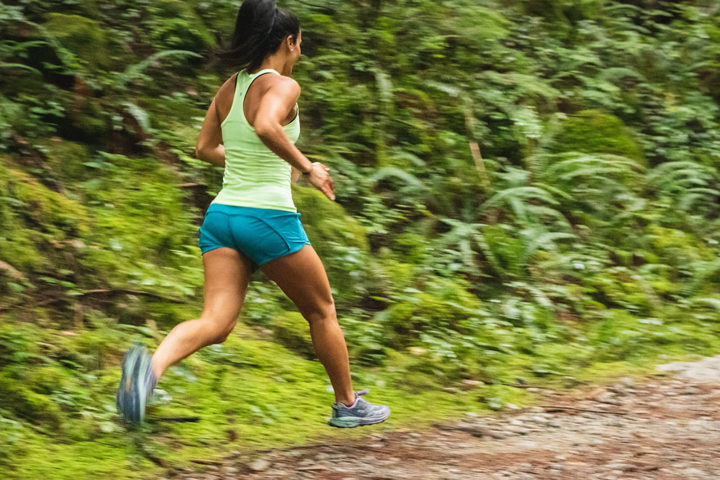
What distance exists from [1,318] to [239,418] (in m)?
1.64

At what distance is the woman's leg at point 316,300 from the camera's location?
157 inches

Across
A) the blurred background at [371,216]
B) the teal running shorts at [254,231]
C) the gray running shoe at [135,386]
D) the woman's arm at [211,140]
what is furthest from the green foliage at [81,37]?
the gray running shoe at [135,386]

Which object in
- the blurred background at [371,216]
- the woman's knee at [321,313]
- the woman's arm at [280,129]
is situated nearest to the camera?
the woman's arm at [280,129]

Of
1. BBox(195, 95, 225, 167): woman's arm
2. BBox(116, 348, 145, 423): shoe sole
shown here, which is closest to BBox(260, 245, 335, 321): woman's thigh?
BBox(195, 95, 225, 167): woman's arm

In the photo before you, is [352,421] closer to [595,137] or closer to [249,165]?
[249,165]

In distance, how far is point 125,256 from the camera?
585 cm

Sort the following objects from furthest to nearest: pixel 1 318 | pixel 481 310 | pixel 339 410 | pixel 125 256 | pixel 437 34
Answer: pixel 437 34, pixel 481 310, pixel 125 256, pixel 1 318, pixel 339 410

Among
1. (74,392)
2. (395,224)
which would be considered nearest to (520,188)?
(395,224)

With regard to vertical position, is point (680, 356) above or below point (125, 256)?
below

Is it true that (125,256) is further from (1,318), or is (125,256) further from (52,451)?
(52,451)

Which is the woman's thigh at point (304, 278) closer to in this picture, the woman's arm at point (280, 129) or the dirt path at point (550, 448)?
the woman's arm at point (280, 129)

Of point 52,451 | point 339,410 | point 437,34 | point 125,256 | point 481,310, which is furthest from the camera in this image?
point 437,34

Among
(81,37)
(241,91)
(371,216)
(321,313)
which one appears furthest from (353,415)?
(81,37)

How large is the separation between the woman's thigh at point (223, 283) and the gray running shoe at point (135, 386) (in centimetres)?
42
